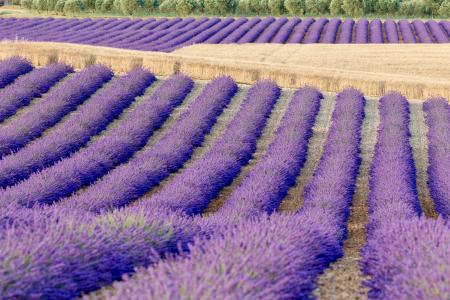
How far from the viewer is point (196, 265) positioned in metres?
4.57

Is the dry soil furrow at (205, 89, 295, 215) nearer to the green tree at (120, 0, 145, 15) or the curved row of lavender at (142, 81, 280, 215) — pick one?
the curved row of lavender at (142, 81, 280, 215)

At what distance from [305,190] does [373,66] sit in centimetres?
1628

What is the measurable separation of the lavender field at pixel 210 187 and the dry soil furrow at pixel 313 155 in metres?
0.05

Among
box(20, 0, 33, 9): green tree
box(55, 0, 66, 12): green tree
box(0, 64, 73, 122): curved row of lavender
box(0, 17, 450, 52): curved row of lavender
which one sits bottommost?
box(20, 0, 33, 9): green tree

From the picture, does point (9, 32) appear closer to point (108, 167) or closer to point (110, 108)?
point (110, 108)

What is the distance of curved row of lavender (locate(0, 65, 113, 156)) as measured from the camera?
13.6 metres

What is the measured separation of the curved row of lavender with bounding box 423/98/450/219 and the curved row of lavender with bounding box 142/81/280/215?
3.18 m

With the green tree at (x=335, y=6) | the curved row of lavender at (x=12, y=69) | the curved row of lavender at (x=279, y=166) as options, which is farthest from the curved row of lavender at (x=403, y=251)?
the green tree at (x=335, y=6)

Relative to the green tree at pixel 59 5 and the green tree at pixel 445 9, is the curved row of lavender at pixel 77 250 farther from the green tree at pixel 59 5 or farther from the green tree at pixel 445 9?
the green tree at pixel 59 5

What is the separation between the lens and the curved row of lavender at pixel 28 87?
639 inches

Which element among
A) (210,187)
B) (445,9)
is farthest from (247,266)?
(445,9)

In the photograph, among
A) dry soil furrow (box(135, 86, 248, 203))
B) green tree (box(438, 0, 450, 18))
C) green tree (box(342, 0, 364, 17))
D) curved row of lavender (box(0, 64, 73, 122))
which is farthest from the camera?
green tree (box(342, 0, 364, 17))

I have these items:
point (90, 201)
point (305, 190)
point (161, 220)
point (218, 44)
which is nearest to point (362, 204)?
point (305, 190)

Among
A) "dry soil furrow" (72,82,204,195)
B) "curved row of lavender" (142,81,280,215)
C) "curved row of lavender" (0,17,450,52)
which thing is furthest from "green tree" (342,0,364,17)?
"curved row of lavender" (142,81,280,215)
